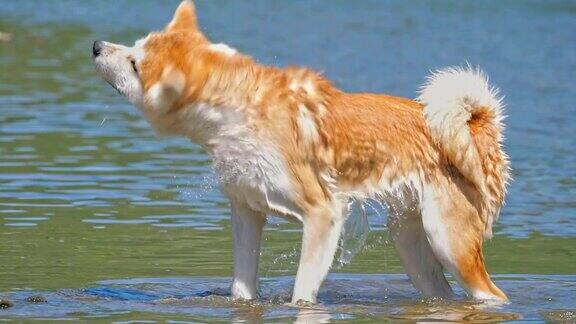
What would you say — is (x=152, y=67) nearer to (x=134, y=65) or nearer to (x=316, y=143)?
(x=134, y=65)

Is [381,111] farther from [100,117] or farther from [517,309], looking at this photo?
[100,117]

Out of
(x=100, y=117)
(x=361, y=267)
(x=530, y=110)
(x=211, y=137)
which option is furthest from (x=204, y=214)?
(x=530, y=110)

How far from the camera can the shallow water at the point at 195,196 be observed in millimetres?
10445

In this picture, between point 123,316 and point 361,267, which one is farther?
point 361,267

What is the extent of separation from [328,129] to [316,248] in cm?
79

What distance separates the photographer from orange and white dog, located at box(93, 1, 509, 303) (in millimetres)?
9812

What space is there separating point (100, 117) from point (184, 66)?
364 inches

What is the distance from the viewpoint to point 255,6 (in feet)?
113

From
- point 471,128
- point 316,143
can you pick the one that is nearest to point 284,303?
point 316,143

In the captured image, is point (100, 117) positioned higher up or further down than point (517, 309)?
higher up

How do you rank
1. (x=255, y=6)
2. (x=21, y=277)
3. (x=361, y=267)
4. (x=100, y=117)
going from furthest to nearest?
1. (x=255, y=6)
2. (x=100, y=117)
3. (x=361, y=267)
4. (x=21, y=277)

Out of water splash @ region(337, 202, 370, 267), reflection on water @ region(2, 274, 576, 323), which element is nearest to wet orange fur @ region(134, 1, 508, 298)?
water splash @ region(337, 202, 370, 267)

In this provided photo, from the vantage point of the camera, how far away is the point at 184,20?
10312 millimetres

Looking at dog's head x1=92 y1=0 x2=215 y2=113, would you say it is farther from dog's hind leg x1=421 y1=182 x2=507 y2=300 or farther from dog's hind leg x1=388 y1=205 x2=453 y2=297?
dog's hind leg x1=421 y1=182 x2=507 y2=300
